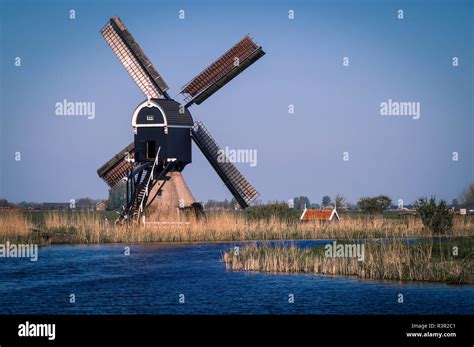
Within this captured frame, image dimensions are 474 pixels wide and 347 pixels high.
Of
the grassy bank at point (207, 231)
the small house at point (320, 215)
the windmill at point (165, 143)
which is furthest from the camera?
the small house at point (320, 215)

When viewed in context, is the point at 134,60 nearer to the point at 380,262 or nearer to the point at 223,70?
the point at 223,70

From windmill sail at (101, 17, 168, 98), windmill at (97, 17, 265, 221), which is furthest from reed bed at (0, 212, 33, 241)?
windmill sail at (101, 17, 168, 98)

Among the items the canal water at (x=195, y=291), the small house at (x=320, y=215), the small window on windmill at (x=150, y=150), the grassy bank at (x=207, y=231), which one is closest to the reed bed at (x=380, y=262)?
the canal water at (x=195, y=291)

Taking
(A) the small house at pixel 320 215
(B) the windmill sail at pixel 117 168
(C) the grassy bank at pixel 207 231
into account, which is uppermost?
(B) the windmill sail at pixel 117 168

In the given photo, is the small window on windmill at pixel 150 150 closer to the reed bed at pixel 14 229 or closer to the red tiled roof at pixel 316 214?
the reed bed at pixel 14 229

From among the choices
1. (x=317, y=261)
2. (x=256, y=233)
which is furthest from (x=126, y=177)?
(x=317, y=261)

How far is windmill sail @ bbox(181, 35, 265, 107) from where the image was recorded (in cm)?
4169

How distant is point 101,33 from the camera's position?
1761 inches

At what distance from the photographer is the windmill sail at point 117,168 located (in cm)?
4320

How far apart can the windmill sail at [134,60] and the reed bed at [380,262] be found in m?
14.5

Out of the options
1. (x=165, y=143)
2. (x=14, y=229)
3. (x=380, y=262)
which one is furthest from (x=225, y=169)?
(x=380, y=262)

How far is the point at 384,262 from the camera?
83.3 feet

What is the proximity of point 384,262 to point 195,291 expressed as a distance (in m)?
4.85
